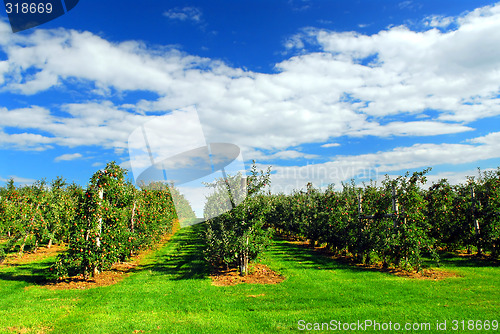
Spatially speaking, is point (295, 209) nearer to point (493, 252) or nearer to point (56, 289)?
point (493, 252)

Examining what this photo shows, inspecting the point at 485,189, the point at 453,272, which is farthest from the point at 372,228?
the point at 485,189

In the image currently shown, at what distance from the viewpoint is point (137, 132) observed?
9156mm

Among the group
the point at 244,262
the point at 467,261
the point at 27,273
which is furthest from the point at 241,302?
the point at 467,261

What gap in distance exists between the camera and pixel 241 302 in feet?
26.3

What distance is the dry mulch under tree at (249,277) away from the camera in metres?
10.4

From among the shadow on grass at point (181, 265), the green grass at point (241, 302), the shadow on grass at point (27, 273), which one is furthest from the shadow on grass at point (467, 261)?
the shadow on grass at point (27, 273)

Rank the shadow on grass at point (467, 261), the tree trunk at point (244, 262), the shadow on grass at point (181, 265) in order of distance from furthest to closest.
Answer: the shadow on grass at point (467, 261), the shadow on grass at point (181, 265), the tree trunk at point (244, 262)

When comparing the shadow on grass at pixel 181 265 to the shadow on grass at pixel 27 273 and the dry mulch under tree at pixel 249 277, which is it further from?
the shadow on grass at pixel 27 273

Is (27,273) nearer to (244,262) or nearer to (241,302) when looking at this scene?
(244,262)

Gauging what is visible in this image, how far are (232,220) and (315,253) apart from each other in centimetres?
760

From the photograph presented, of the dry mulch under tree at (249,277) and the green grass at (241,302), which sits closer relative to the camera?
the green grass at (241,302)

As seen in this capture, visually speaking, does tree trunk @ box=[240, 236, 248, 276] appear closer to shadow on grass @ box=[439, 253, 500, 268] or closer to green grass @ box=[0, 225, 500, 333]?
green grass @ box=[0, 225, 500, 333]

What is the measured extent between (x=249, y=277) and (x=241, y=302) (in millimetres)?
3065

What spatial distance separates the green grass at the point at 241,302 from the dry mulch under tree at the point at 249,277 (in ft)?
1.49
